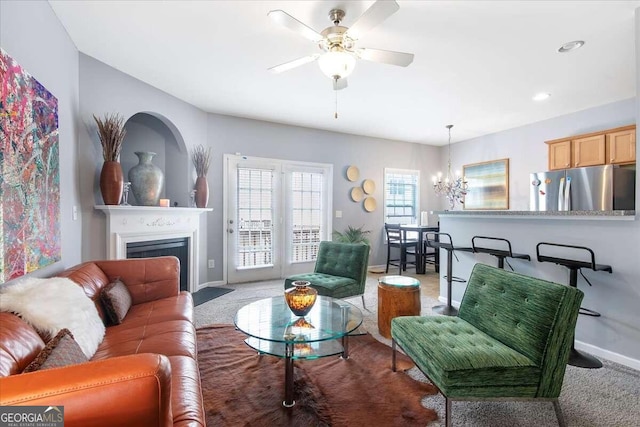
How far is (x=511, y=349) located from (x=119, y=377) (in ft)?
5.98

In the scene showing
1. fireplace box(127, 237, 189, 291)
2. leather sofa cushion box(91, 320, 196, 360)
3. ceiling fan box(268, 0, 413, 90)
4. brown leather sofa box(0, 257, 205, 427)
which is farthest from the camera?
fireplace box(127, 237, 189, 291)

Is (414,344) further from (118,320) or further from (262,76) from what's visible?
(262,76)

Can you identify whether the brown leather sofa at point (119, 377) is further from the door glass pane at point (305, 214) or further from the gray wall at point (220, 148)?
the door glass pane at point (305, 214)

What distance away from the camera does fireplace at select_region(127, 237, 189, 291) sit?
3.37 m

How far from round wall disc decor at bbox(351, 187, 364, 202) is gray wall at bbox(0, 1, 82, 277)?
4.05 metres

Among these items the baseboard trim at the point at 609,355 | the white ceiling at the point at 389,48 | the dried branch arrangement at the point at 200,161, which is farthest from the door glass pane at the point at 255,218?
the baseboard trim at the point at 609,355

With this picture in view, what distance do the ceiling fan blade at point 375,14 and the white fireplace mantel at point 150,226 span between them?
2.70 metres

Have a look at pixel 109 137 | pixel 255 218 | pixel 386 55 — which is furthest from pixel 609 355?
pixel 109 137

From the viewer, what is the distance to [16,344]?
1.13 metres

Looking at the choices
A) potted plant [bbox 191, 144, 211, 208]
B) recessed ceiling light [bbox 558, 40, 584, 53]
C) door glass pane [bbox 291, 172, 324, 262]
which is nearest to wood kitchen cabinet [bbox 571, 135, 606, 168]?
recessed ceiling light [bbox 558, 40, 584, 53]

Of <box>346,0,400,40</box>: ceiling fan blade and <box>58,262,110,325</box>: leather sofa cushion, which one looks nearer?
<box>346,0,400,40</box>: ceiling fan blade

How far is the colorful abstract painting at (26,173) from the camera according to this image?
1590 millimetres

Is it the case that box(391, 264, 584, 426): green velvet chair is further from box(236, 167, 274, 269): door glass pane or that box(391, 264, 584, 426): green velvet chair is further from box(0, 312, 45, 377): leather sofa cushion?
box(236, 167, 274, 269): door glass pane

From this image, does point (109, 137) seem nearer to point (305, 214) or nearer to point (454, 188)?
point (305, 214)
